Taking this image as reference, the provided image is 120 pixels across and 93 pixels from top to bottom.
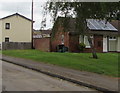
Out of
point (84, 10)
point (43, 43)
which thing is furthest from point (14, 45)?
point (84, 10)

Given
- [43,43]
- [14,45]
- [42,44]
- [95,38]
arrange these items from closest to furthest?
[95,38], [43,43], [42,44], [14,45]

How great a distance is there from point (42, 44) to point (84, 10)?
73.7 feet

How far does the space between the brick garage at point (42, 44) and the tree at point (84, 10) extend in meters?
16.2

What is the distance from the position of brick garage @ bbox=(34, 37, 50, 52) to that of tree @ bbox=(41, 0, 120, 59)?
16208 mm

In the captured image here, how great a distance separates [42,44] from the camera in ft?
148

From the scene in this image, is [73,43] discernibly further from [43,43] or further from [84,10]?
[84,10]

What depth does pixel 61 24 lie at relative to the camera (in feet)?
88.1

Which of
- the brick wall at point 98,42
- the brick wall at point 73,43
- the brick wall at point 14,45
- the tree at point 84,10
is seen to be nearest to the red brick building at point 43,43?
the brick wall at point 14,45

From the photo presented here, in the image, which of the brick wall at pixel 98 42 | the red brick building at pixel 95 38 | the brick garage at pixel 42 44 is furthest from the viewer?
the brick wall at pixel 98 42

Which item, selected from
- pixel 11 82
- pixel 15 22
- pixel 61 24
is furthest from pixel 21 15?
pixel 11 82

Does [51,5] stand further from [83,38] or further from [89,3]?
[83,38]

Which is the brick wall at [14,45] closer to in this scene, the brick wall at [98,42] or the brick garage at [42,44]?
the brick garage at [42,44]

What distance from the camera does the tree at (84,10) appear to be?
822 inches

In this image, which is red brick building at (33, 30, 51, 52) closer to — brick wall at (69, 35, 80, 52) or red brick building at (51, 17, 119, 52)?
red brick building at (51, 17, 119, 52)
